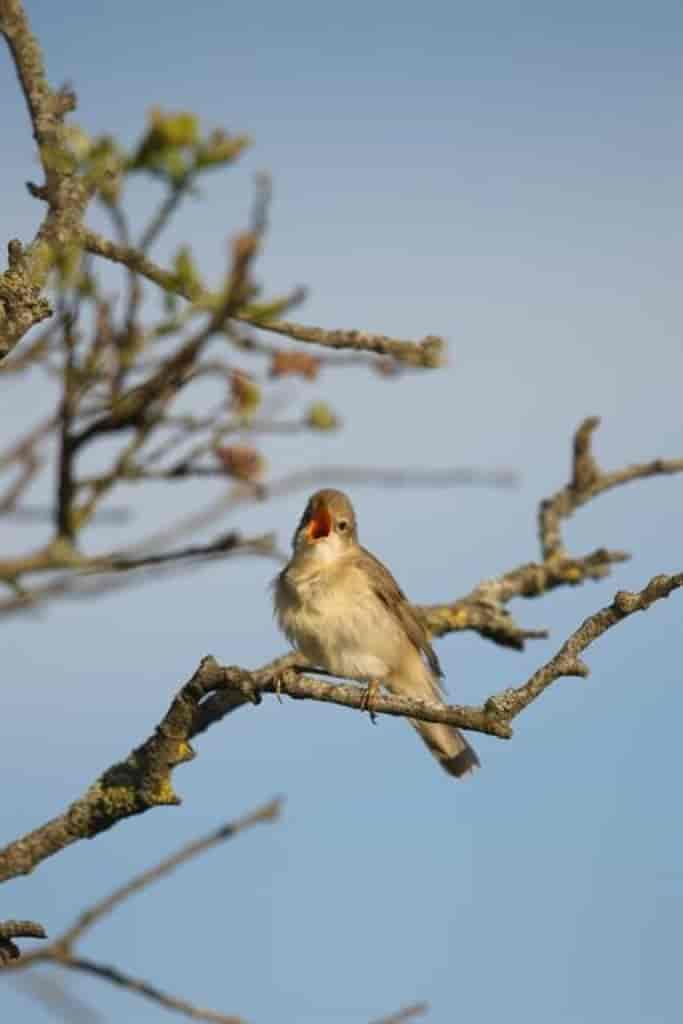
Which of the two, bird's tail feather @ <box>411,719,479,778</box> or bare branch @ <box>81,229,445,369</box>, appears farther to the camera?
bird's tail feather @ <box>411,719,479,778</box>

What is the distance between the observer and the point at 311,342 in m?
6.08

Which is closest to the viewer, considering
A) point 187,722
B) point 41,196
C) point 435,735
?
point 41,196

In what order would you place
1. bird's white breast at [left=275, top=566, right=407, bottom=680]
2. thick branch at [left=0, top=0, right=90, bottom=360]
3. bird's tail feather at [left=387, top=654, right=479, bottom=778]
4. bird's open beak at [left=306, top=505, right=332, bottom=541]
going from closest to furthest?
thick branch at [left=0, top=0, right=90, bottom=360] < bird's white breast at [left=275, top=566, right=407, bottom=680] < bird's tail feather at [left=387, top=654, right=479, bottom=778] < bird's open beak at [left=306, top=505, right=332, bottom=541]

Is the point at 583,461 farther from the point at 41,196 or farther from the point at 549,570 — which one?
the point at 41,196

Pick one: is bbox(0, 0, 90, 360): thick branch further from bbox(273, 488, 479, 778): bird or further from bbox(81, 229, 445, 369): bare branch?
bbox(273, 488, 479, 778): bird

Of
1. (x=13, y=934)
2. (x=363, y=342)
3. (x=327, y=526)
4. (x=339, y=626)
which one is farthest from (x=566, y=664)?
(x=327, y=526)

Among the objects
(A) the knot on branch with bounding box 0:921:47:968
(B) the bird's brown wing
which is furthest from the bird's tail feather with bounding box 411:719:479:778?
(A) the knot on branch with bounding box 0:921:47:968

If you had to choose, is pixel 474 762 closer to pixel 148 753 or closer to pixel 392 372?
pixel 148 753

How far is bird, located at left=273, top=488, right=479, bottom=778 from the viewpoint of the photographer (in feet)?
30.8

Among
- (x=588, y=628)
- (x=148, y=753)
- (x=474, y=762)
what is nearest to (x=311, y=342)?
(x=588, y=628)

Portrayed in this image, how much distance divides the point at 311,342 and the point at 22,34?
70.2 inches

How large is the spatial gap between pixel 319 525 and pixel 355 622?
96 centimetres

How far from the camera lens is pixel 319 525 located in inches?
400

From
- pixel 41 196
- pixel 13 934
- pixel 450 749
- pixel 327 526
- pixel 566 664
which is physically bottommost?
pixel 13 934
